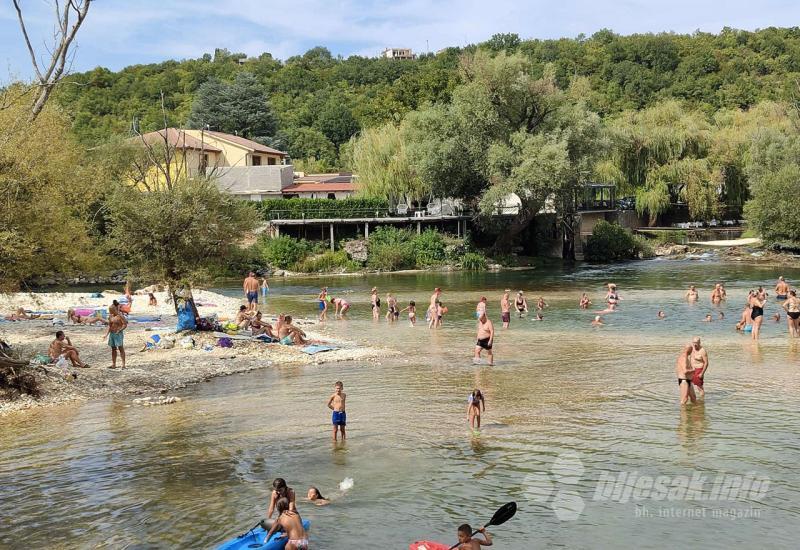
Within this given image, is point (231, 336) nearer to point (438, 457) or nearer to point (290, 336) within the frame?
point (290, 336)

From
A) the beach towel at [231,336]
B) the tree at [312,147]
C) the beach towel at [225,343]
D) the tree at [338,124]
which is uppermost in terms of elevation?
the tree at [338,124]

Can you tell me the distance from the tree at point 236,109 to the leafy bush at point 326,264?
3818cm

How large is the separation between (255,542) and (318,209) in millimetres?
46904

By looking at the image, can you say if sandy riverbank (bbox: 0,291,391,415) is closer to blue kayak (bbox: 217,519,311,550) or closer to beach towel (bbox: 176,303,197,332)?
beach towel (bbox: 176,303,197,332)

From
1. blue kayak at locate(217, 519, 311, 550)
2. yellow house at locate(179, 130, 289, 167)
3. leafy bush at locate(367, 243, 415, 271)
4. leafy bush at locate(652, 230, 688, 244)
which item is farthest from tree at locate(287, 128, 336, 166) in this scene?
blue kayak at locate(217, 519, 311, 550)

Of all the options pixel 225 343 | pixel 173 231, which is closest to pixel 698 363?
pixel 225 343

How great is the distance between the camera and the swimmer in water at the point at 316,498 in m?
12.2

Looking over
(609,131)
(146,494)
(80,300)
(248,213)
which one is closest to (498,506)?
(146,494)

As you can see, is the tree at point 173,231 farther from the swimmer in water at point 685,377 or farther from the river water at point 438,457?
the swimmer in water at point 685,377

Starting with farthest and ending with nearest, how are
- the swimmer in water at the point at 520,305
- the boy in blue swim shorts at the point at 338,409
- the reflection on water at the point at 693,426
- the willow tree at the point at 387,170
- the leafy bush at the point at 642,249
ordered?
the leafy bush at the point at 642,249, the willow tree at the point at 387,170, the swimmer in water at the point at 520,305, the boy in blue swim shorts at the point at 338,409, the reflection on water at the point at 693,426

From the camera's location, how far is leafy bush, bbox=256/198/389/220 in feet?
185

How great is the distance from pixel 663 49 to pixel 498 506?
112 meters

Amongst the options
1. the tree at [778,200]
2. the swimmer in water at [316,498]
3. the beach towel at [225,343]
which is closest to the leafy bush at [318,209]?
the tree at [778,200]

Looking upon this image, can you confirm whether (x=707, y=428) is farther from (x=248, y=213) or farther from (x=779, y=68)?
(x=779, y=68)
